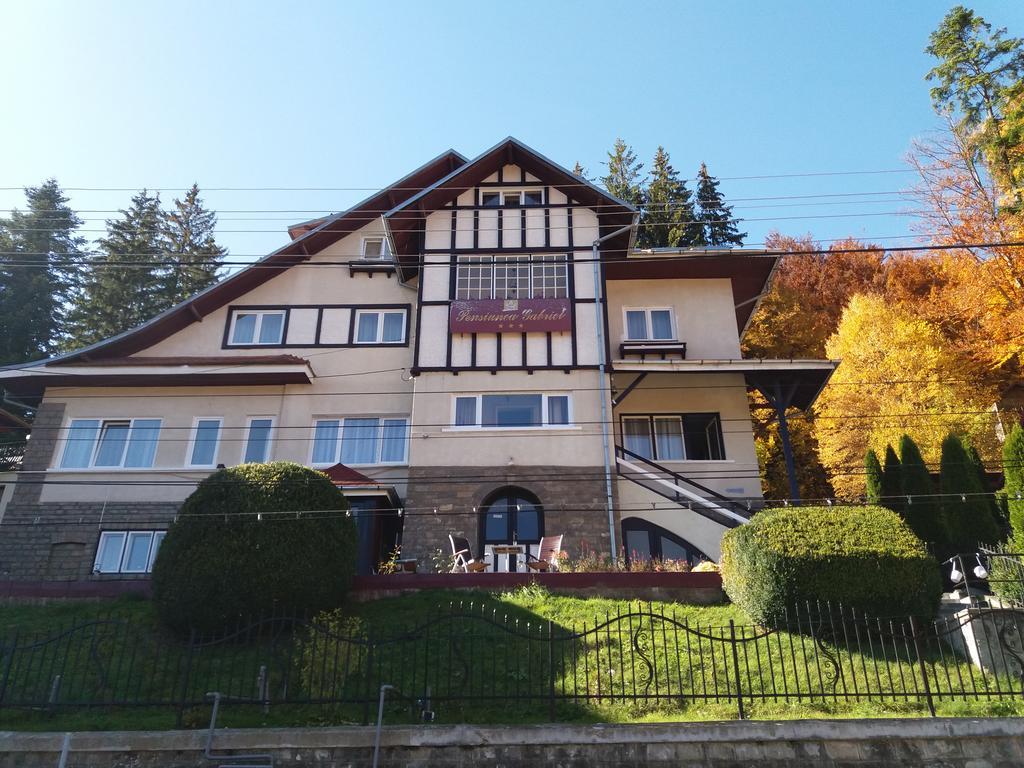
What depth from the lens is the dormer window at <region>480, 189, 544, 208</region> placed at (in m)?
24.1

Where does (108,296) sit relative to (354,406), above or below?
above

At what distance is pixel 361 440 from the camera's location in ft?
72.4

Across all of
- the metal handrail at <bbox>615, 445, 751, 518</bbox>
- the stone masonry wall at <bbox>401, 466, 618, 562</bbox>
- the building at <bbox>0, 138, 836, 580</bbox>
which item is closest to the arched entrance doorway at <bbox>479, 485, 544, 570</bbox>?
the building at <bbox>0, 138, 836, 580</bbox>

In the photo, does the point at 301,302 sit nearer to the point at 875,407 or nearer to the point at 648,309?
the point at 648,309

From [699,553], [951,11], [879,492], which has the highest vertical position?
[951,11]

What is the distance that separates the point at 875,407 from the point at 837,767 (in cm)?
1970

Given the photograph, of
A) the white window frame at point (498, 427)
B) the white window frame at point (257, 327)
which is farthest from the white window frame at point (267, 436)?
the white window frame at point (498, 427)

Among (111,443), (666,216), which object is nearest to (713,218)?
(666,216)

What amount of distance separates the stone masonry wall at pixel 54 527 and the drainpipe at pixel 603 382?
10948mm

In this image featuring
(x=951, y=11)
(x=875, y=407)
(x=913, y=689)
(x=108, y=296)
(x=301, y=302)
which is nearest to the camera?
(x=913, y=689)

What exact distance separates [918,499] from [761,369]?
5461 millimetres

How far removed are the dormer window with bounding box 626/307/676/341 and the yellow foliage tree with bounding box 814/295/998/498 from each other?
23.0ft

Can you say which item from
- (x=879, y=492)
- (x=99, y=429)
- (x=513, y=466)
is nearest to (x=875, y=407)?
(x=879, y=492)

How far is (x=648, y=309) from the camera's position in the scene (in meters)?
24.5
